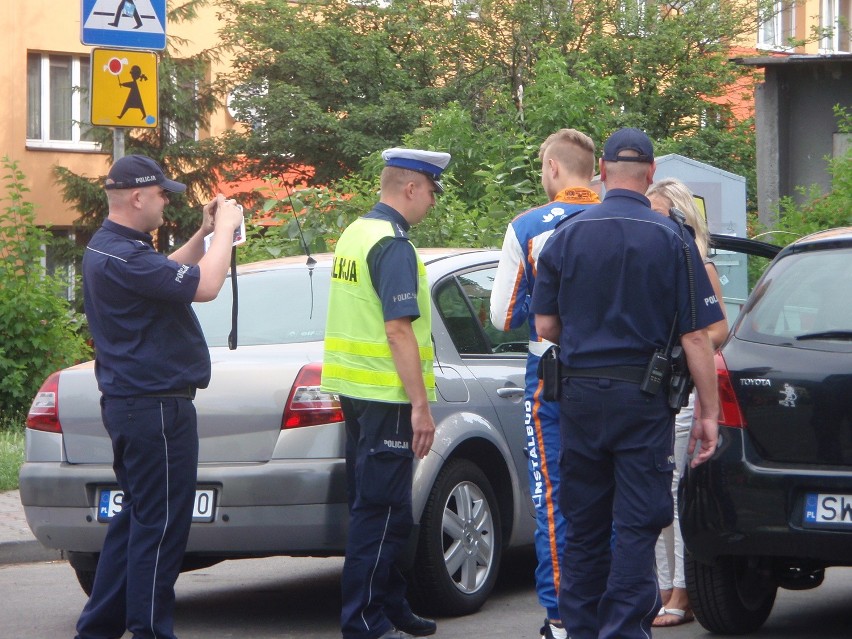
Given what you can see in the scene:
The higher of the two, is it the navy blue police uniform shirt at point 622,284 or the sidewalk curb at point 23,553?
the navy blue police uniform shirt at point 622,284

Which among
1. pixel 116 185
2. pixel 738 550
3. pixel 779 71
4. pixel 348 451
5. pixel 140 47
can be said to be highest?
pixel 779 71

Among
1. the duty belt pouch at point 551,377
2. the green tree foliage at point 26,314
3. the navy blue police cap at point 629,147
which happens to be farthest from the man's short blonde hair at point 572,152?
the green tree foliage at point 26,314

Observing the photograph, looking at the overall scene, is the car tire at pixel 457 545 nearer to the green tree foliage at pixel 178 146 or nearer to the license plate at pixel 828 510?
the license plate at pixel 828 510

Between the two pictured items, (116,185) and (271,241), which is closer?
(116,185)

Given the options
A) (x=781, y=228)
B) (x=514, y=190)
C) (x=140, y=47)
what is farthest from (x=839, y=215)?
(x=140, y=47)

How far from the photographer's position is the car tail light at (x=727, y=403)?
521 centimetres

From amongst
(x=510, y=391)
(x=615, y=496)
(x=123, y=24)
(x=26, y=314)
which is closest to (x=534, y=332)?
(x=615, y=496)

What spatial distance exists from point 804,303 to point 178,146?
22100 millimetres

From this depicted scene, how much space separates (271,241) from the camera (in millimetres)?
11906

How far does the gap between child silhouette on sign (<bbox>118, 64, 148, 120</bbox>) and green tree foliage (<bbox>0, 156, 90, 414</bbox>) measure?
4508 millimetres

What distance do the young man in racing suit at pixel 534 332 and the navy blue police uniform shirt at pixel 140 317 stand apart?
46.1 inches

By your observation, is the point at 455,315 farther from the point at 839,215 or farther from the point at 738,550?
the point at 839,215

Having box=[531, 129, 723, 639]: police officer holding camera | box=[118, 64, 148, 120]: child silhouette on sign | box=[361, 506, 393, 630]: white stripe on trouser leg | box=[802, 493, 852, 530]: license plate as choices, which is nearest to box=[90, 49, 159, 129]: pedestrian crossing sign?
box=[118, 64, 148, 120]: child silhouette on sign

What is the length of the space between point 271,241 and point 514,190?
2.14 m
